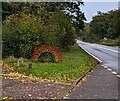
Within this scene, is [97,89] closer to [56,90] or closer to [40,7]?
[56,90]

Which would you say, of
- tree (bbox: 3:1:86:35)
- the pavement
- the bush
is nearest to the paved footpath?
the pavement

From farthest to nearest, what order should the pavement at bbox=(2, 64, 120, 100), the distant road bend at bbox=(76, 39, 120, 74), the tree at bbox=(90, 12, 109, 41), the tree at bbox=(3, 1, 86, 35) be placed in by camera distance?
the tree at bbox=(90, 12, 109, 41), the tree at bbox=(3, 1, 86, 35), the distant road bend at bbox=(76, 39, 120, 74), the pavement at bbox=(2, 64, 120, 100)

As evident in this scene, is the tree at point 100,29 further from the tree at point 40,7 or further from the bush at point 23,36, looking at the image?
the bush at point 23,36

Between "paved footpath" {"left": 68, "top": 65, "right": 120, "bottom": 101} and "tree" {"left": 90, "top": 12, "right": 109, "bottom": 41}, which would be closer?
"paved footpath" {"left": 68, "top": 65, "right": 120, "bottom": 101}

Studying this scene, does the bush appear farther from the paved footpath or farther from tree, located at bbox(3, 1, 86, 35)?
the paved footpath

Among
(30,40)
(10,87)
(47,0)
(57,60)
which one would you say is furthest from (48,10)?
(10,87)

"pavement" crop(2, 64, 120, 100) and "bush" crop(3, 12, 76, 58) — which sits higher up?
"bush" crop(3, 12, 76, 58)

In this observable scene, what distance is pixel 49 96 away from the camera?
911 centimetres

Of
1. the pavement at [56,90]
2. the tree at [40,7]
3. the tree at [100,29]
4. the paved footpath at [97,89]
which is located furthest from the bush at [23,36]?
the tree at [100,29]

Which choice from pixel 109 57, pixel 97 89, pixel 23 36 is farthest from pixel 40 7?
pixel 97 89

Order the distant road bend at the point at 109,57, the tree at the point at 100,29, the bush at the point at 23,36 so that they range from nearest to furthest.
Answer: the distant road bend at the point at 109,57 → the bush at the point at 23,36 → the tree at the point at 100,29

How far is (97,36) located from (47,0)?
81.6m

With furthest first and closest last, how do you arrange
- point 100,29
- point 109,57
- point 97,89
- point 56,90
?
point 100,29
point 109,57
point 97,89
point 56,90

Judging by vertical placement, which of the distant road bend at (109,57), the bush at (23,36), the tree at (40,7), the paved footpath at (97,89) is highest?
the tree at (40,7)
